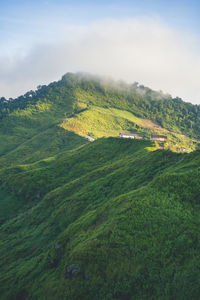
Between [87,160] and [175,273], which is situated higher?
[175,273]

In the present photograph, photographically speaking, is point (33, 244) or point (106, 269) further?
point (33, 244)

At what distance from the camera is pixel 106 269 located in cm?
3347

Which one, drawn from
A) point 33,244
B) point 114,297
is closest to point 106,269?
point 114,297

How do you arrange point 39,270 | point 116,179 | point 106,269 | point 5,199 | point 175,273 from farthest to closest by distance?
point 5,199
point 116,179
point 39,270
point 106,269
point 175,273

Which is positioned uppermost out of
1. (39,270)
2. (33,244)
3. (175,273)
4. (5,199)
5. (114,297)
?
(175,273)

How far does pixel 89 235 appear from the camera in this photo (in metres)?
41.4

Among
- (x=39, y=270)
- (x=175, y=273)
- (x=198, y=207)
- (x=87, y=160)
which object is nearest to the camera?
(x=175, y=273)

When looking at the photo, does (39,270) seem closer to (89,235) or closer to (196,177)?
(89,235)

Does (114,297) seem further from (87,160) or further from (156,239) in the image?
(87,160)

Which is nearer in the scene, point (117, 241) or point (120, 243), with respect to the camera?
point (120, 243)

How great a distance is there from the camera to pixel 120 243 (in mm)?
35469

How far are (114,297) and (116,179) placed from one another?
39383 millimetres

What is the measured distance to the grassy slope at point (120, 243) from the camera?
31.0m

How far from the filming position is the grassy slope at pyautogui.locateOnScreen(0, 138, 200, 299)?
31.0m
